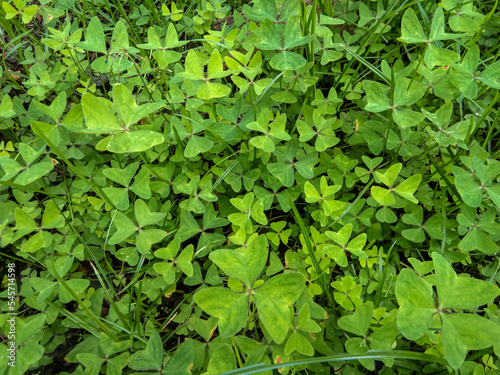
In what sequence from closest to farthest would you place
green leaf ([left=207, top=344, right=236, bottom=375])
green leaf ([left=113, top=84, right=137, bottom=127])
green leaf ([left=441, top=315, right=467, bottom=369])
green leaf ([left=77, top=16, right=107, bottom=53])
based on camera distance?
green leaf ([left=441, top=315, right=467, bottom=369]) → green leaf ([left=207, top=344, right=236, bottom=375]) → green leaf ([left=113, top=84, right=137, bottom=127]) → green leaf ([left=77, top=16, right=107, bottom=53])

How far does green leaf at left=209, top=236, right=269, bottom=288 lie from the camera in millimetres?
1136

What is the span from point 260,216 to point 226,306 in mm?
572

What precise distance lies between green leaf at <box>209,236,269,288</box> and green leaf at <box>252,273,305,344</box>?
0.20ft

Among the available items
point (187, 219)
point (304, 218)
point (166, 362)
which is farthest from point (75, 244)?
point (304, 218)

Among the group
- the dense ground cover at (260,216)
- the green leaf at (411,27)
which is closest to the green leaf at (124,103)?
the dense ground cover at (260,216)

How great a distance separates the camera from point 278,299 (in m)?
1.14

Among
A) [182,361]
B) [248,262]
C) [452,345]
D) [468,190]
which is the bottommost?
[182,361]

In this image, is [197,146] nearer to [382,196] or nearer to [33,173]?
[33,173]

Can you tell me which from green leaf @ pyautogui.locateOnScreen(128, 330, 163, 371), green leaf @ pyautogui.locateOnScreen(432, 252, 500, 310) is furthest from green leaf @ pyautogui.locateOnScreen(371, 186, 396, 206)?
green leaf @ pyautogui.locateOnScreen(128, 330, 163, 371)

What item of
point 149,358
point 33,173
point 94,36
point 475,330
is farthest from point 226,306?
point 94,36

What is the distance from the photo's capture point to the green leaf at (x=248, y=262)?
114cm

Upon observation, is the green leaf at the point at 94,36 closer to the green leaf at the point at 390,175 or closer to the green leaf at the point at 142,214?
the green leaf at the point at 142,214

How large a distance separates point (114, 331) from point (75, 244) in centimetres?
54

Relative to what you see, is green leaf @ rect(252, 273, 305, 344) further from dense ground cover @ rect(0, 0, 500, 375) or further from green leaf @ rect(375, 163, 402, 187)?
green leaf @ rect(375, 163, 402, 187)
